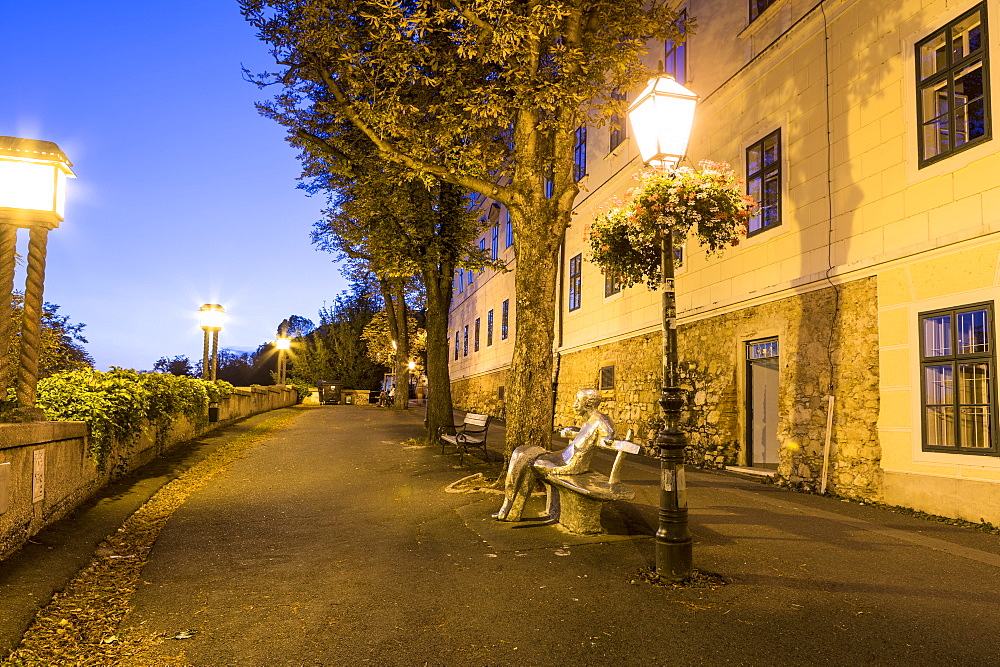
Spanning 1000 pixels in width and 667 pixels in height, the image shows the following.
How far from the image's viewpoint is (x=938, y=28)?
8.45 m

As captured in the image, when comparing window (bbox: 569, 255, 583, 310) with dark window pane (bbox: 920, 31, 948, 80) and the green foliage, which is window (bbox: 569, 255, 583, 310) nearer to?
the green foliage

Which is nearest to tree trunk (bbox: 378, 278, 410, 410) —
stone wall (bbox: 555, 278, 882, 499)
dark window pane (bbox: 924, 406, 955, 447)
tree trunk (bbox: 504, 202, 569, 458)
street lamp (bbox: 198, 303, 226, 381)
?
street lamp (bbox: 198, 303, 226, 381)

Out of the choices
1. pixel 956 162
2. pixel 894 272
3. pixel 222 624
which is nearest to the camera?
pixel 222 624

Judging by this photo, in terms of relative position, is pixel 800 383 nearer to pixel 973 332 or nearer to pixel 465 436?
pixel 973 332

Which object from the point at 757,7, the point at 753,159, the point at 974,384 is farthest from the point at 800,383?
the point at 757,7

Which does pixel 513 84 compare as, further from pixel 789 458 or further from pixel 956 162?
pixel 789 458

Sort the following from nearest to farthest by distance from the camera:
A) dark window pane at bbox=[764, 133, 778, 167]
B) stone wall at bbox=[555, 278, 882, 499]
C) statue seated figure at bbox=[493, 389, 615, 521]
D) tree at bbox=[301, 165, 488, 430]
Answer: statue seated figure at bbox=[493, 389, 615, 521] → stone wall at bbox=[555, 278, 882, 499] → dark window pane at bbox=[764, 133, 778, 167] → tree at bbox=[301, 165, 488, 430]

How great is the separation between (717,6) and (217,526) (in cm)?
1289

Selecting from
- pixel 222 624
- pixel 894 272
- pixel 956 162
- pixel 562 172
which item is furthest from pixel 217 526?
pixel 956 162

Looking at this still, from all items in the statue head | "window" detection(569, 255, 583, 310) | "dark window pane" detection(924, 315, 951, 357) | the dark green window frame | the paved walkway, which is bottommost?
the paved walkway

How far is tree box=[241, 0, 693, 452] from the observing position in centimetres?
888

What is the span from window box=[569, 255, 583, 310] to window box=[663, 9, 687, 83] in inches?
250

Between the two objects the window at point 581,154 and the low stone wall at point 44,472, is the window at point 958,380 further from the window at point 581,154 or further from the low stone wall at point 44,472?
the window at point 581,154

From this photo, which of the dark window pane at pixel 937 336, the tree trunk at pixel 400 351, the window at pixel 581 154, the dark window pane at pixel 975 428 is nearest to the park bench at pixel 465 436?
the dark window pane at pixel 937 336
